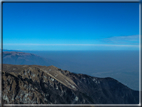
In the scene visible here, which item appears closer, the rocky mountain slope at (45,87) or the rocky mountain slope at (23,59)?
the rocky mountain slope at (45,87)

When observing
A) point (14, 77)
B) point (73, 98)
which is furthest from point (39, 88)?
point (73, 98)

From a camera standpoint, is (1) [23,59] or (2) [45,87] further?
(1) [23,59]

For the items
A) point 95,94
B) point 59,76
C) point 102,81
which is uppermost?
point 59,76

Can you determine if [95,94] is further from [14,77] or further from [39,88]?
[14,77]

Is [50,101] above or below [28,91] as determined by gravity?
below

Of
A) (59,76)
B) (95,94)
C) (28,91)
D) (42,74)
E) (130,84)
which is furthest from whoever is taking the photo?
(130,84)

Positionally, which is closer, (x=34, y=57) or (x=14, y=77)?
(x=14, y=77)

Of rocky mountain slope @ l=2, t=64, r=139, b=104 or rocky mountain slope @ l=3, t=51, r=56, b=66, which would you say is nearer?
rocky mountain slope @ l=2, t=64, r=139, b=104

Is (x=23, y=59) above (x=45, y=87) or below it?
above
